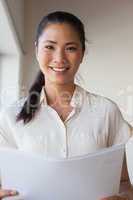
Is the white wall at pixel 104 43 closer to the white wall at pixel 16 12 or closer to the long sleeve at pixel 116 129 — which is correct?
the white wall at pixel 16 12

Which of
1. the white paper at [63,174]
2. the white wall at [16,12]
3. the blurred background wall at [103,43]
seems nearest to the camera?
the white paper at [63,174]

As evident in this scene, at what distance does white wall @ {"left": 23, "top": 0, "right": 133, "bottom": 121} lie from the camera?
273cm

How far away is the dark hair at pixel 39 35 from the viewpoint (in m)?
1.00

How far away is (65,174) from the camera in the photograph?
901mm

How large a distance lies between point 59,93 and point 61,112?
6 centimetres

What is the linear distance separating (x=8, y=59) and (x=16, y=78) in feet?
0.51

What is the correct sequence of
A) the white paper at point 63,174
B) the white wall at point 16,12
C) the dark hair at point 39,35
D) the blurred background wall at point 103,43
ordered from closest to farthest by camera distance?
1. the white paper at point 63,174
2. the dark hair at point 39,35
3. the white wall at point 16,12
4. the blurred background wall at point 103,43

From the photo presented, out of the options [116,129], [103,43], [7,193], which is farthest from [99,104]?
[103,43]

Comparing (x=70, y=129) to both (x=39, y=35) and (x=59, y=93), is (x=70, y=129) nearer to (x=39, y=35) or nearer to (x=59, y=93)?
(x=59, y=93)

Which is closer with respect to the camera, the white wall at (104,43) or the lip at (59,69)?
the lip at (59,69)

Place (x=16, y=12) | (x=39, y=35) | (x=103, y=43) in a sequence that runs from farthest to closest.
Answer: (x=103, y=43), (x=16, y=12), (x=39, y=35)

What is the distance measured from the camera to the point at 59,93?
1.04m

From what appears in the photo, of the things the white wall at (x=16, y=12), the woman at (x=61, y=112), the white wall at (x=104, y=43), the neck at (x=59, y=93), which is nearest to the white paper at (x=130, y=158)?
the woman at (x=61, y=112)

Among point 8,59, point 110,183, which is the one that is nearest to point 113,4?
point 8,59
